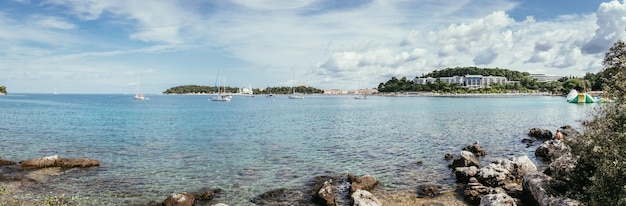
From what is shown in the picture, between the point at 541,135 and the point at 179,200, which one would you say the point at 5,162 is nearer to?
the point at 179,200

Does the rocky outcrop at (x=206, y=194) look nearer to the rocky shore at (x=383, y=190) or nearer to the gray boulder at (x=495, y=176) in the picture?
the rocky shore at (x=383, y=190)

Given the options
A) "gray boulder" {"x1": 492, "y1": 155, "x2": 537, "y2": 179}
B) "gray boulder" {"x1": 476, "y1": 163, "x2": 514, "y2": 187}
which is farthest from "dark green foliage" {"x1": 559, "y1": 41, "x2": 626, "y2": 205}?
"gray boulder" {"x1": 492, "y1": 155, "x2": 537, "y2": 179}

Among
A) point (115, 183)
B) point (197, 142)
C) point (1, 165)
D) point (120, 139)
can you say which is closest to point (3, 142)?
point (120, 139)

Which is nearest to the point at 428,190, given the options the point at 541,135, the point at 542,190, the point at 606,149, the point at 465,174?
the point at 465,174

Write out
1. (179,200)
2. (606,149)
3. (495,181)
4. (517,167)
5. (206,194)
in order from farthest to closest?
(517,167) → (495,181) → (206,194) → (179,200) → (606,149)

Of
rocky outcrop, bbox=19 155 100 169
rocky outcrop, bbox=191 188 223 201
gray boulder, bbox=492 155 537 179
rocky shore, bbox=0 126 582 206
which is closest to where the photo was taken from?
rocky shore, bbox=0 126 582 206

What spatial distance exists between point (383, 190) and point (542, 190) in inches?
331

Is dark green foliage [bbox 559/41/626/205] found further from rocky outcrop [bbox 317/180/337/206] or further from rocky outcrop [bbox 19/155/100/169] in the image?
rocky outcrop [bbox 19/155/100/169]

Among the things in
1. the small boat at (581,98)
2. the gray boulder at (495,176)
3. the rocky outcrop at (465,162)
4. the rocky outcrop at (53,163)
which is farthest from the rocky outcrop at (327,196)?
the small boat at (581,98)

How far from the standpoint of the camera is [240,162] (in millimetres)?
32000

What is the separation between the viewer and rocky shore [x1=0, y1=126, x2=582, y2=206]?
18906 millimetres

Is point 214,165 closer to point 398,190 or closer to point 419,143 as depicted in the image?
point 398,190

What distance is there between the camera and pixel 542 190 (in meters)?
18.0

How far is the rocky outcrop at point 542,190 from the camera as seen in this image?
53.2ft
